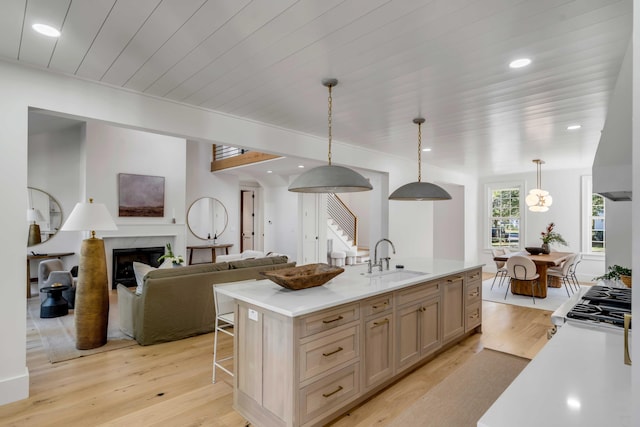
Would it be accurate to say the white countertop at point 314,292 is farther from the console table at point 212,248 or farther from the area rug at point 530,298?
the console table at point 212,248

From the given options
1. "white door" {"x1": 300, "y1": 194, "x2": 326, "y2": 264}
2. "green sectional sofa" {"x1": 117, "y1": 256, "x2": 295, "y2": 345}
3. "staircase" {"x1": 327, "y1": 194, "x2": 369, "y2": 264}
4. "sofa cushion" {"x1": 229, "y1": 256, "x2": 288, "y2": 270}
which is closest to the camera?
"green sectional sofa" {"x1": 117, "y1": 256, "x2": 295, "y2": 345}

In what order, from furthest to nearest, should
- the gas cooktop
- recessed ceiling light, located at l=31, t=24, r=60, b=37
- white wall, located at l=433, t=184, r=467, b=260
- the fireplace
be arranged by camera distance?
1. white wall, located at l=433, t=184, r=467, b=260
2. the fireplace
3. recessed ceiling light, located at l=31, t=24, r=60, b=37
4. the gas cooktop

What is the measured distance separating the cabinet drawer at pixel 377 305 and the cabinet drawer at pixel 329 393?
0.39m

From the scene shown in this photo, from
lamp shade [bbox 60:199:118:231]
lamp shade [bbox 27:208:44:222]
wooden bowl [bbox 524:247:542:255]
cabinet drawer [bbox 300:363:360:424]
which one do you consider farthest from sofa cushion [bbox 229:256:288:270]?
wooden bowl [bbox 524:247:542:255]

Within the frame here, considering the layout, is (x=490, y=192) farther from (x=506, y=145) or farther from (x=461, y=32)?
(x=461, y=32)

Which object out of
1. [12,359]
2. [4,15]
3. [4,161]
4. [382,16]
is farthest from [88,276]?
[382,16]

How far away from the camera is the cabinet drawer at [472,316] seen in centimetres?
394

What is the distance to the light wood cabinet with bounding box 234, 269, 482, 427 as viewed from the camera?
6.89ft

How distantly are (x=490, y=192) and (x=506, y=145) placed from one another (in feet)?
13.7

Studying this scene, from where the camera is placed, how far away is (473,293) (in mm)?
4074

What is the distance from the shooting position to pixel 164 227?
688 cm

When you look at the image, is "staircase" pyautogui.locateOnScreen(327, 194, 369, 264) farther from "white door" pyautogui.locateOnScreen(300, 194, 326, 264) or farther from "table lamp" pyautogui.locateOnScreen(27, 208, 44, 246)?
"table lamp" pyautogui.locateOnScreen(27, 208, 44, 246)

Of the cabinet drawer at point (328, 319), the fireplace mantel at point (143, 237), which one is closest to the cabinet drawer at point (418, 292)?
the cabinet drawer at point (328, 319)

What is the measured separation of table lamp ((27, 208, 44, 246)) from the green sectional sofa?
3377 millimetres
